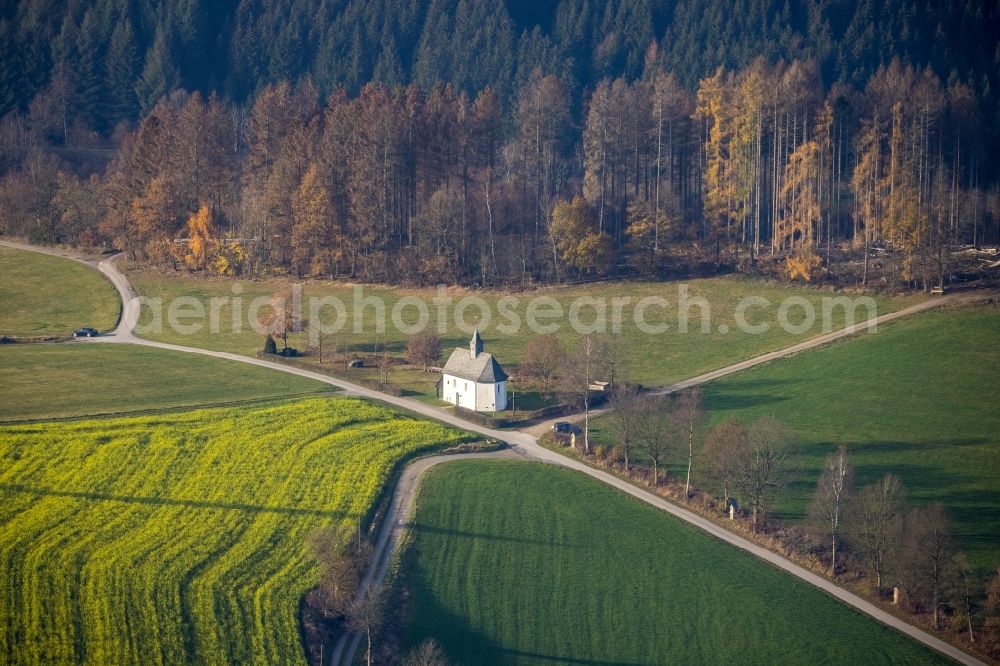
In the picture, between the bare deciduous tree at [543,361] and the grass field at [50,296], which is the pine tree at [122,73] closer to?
the grass field at [50,296]

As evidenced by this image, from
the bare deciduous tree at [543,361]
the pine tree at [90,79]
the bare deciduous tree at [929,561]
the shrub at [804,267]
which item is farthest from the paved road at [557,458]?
the pine tree at [90,79]

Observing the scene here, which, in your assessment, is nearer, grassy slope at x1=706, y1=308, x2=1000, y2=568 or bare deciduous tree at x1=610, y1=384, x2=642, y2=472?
grassy slope at x1=706, y1=308, x2=1000, y2=568

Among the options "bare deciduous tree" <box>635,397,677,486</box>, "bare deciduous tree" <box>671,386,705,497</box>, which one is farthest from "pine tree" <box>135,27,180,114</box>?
"bare deciduous tree" <box>635,397,677,486</box>

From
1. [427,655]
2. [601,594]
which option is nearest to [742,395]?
[601,594]

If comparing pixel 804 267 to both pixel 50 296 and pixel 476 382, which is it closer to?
pixel 476 382

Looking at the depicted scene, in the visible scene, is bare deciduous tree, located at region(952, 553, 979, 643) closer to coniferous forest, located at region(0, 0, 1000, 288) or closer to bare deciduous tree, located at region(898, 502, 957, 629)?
bare deciduous tree, located at region(898, 502, 957, 629)

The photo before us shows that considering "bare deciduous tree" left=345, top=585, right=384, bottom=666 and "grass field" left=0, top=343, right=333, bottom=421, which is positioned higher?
"grass field" left=0, top=343, right=333, bottom=421
